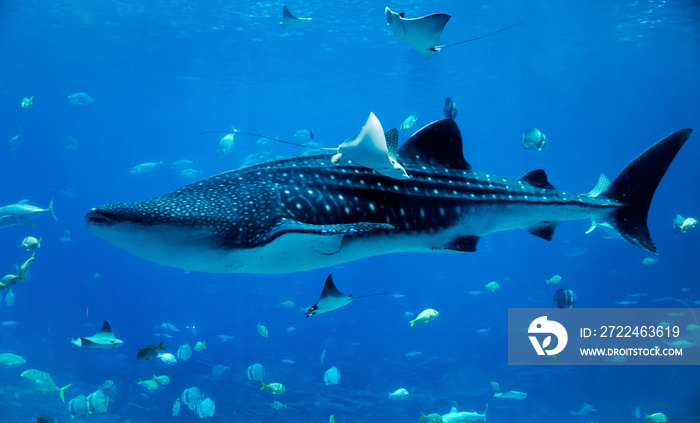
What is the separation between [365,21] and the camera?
25.1 metres

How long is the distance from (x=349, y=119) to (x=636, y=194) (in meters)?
57.2

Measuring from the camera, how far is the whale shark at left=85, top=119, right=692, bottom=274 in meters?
2.25

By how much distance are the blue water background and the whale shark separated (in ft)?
47.9

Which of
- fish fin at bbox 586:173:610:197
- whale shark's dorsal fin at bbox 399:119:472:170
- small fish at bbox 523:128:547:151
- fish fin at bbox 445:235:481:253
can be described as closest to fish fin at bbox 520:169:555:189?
fish fin at bbox 586:173:610:197

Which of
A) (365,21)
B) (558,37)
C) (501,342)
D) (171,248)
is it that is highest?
(558,37)

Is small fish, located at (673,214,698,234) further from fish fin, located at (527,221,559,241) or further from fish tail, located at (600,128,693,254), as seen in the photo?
fish fin, located at (527,221,559,241)

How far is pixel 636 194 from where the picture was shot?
10.8ft

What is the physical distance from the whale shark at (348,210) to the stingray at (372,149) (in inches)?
7.0

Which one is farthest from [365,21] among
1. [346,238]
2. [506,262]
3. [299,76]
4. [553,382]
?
[506,262]

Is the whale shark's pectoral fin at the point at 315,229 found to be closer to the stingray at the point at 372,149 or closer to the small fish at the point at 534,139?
the stingray at the point at 372,149

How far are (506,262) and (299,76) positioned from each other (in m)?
66.2

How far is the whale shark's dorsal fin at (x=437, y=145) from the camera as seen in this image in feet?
10.2

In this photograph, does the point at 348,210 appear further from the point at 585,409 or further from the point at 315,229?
the point at 585,409

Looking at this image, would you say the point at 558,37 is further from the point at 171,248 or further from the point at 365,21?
the point at 171,248
